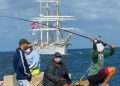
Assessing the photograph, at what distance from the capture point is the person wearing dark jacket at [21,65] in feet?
54.0

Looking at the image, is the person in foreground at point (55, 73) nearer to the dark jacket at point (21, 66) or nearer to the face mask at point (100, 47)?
the dark jacket at point (21, 66)

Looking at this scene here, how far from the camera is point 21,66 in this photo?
16.6 m

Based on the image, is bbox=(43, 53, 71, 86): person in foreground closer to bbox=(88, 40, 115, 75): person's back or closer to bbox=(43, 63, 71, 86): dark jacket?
bbox=(43, 63, 71, 86): dark jacket

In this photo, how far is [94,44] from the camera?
1705 centimetres

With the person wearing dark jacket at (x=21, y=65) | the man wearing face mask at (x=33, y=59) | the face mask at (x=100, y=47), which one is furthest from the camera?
the man wearing face mask at (x=33, y=59)

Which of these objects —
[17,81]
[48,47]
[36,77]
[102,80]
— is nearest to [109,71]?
[102,80]

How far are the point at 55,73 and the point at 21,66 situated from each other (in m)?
0.85

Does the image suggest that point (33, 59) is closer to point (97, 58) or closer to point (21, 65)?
point (21, 65)

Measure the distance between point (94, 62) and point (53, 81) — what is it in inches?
51.5

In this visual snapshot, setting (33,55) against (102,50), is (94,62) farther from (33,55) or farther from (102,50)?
(33,55)

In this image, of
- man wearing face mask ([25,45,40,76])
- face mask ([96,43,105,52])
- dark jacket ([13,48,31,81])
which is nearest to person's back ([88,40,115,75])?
face mask ([96,43,105,52])

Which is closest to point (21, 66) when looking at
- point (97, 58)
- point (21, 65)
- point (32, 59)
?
point (21, 65)

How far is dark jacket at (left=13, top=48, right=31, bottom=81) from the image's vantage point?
16.5 meters

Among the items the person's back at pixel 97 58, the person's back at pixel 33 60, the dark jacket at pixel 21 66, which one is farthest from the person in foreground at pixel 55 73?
the person's back at pixel 33 60
